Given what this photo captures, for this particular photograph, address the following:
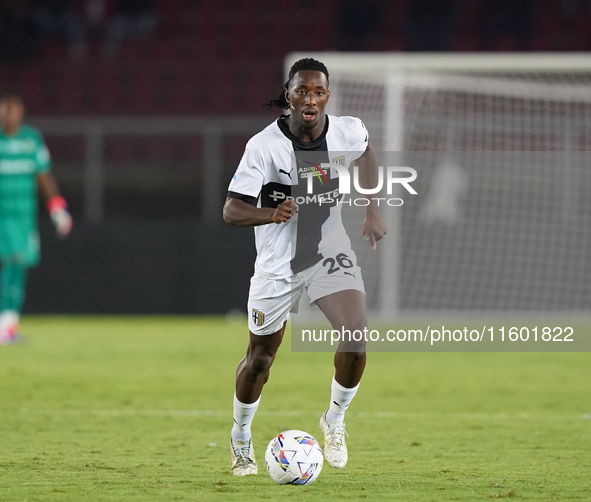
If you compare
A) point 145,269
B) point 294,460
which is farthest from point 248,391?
point 145,269

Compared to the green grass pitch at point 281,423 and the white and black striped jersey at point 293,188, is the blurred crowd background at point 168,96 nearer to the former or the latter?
the green grass pitch at point 281,423

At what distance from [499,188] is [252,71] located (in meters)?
5.40

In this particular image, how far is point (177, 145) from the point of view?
16.7 m

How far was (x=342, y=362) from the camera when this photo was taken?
5125mm

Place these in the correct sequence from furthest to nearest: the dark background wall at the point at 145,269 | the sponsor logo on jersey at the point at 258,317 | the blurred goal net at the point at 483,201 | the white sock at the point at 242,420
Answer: the dark background wall at the point at 145,269
the blurred goal net at the point at 483,201
the white sock at the point at 242,420
the sponsor logo on jersey at the point at 258,317

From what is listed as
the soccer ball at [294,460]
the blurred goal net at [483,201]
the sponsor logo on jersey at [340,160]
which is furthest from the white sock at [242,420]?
the blurred goal net at [483,201]

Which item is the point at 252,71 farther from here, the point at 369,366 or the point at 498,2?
the point at 369,366

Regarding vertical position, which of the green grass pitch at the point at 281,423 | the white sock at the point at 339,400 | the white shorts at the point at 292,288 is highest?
the white shorts at the point at 292,288

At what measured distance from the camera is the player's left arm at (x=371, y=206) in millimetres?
5391

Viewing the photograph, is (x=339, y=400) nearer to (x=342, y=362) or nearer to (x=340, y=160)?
(x=342, y=362)

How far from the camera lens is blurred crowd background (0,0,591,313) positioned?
15.3m

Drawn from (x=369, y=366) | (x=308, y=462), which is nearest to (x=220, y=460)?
(x=308, y=462)

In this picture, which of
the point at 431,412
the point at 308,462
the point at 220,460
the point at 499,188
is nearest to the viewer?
the point at 308,462

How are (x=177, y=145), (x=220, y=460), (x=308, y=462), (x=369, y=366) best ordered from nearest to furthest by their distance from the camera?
(x=308, y=462)
(x=220, y=460)
(x=369, y=366)
(x=177, y=145)
